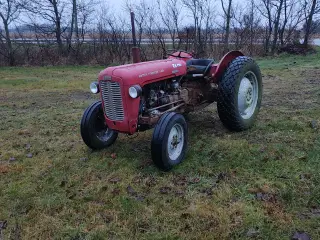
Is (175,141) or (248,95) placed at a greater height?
(248,95)

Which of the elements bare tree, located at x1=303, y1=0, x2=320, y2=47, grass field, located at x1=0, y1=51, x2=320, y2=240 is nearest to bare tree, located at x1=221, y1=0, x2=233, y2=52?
bare tree, located at x1=303, y1=0, x2=320, y2=47

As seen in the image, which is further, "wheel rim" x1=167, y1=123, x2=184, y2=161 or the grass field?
"wheel rim" x1=167, y1=123, x2=184, y2=161

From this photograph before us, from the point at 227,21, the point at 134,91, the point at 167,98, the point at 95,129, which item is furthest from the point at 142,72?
the point at 227,21

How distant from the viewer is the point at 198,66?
4.61 m

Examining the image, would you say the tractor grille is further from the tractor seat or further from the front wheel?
the tractor seat

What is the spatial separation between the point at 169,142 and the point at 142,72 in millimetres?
861

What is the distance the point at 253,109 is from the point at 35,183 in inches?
133

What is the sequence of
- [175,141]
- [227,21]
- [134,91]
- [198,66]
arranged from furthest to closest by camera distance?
[227,21], [198,66], [175,141], [134,91]

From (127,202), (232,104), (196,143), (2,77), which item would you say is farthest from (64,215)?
(2,77)

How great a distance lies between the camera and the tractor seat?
176 inches

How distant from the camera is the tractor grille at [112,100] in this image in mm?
3477

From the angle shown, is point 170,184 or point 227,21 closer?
point 170,184

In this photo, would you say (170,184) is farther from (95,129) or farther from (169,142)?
(95,129)

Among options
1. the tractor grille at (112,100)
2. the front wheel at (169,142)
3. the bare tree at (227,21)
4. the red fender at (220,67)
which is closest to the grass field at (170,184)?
the front wheel at (169,142)
